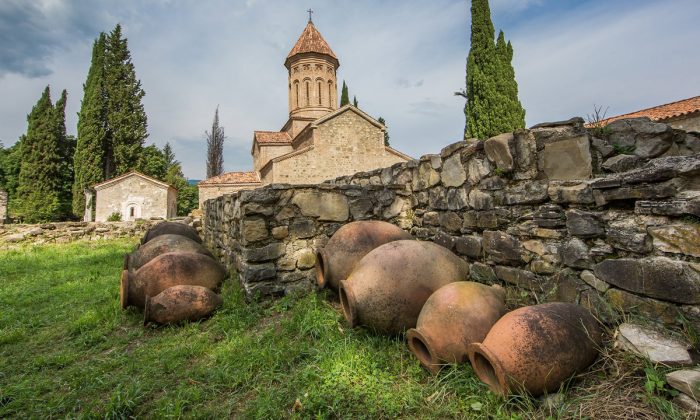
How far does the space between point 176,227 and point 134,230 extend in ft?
20.8

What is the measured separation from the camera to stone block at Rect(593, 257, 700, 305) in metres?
1.59

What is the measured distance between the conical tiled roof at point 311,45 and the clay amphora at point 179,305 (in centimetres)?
2028

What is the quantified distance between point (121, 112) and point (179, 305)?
2555cm

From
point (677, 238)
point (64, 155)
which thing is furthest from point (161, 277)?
point (64, 155)

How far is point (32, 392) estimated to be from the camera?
2254mm

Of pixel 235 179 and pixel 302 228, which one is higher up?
pixel 235 179

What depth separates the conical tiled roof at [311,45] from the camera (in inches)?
824

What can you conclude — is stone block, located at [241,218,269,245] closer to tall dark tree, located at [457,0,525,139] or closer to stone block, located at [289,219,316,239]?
stone block, located at [289,219,316,239]

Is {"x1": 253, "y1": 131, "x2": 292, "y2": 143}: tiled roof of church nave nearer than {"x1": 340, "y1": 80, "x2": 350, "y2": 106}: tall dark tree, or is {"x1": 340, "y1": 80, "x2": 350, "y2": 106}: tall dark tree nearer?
{"x1": 253, "y1": 131, "x2": 292, "y2": 143}: tiled roof of church nave

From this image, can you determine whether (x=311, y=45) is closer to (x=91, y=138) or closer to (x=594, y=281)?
(x=91, y=138)

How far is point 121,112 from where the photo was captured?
23.3 m

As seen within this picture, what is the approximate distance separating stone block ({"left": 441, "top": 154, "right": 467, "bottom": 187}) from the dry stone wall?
15 millimetres

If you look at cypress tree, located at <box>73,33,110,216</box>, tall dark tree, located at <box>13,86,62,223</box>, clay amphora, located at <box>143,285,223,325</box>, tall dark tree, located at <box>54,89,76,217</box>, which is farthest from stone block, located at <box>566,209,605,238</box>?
tall dark tree, located at <box>54,89,76,217</box>

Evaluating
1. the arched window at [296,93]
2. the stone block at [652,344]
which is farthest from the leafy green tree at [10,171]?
the stone block at [652,344]
